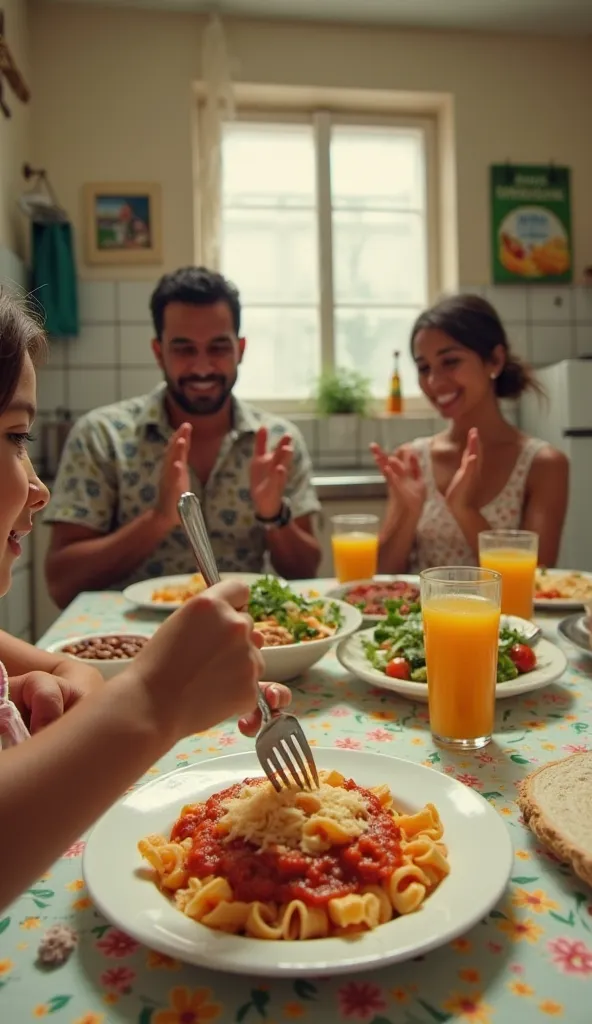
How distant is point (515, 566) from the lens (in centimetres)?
130

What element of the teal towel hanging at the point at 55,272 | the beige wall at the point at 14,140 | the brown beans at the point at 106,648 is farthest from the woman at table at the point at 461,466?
the beige wall at the point at 14,140

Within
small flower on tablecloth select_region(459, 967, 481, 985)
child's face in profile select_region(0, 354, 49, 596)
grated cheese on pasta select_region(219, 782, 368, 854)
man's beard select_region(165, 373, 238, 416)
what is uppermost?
man's beard select_region(165, 373, 238, 416)

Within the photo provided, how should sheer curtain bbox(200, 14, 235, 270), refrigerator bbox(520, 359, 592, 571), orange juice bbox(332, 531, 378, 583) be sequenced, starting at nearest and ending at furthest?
orange juice bbox(332, 531, 378, 583), refrigerator bbox(520, 359, 592, 571), sheer curtain bbox(200, 14, 235, 270)

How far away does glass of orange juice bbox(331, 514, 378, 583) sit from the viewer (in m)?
1.67

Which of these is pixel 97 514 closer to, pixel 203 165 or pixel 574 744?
pixel 574 744

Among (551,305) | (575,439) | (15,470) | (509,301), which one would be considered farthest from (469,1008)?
(551,305)

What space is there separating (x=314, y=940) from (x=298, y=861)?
7cm

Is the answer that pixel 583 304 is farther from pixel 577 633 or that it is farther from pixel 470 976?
pixel 470 976

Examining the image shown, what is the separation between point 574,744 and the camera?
0.85m

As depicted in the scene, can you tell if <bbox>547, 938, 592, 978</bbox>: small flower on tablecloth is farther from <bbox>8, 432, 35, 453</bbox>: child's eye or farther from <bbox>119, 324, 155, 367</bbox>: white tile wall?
<bbox>119, 324, 155, 367</bbox>: white tile wall

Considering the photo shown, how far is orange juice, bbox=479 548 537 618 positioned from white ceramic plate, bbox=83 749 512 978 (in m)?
0.65

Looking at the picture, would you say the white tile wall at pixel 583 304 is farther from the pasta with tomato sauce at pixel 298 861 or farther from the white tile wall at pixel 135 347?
the pasta with tomato sauce at pixel 298 861

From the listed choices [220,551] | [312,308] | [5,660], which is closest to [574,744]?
[5,660]

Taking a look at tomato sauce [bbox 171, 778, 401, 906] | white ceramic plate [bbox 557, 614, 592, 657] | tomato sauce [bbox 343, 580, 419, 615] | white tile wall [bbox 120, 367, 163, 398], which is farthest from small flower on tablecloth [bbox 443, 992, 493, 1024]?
white tile wall [bbox 120, 367, 163, 398]
